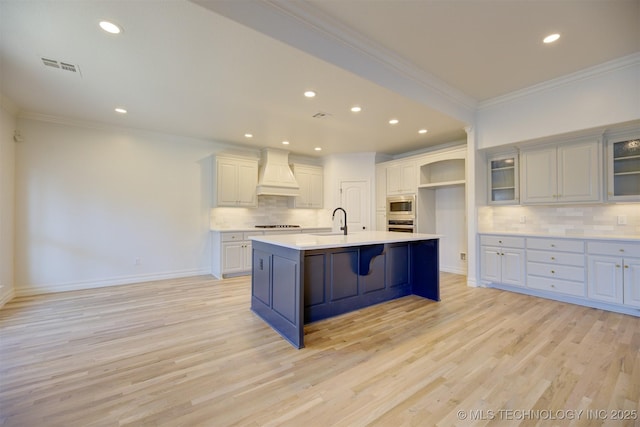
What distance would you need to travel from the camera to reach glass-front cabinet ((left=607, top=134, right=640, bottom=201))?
3.31m

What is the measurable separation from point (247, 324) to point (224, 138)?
12.5ft

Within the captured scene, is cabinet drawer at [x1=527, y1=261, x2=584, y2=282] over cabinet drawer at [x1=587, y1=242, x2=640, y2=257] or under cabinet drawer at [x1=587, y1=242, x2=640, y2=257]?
under

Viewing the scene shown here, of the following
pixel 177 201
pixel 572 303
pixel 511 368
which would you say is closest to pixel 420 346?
pixel 511 368

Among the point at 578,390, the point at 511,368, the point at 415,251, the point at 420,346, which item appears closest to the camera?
the point at 578,390

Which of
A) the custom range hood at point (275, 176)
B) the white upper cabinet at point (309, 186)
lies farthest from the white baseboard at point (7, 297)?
the white upper cabinet at point (309, 186)

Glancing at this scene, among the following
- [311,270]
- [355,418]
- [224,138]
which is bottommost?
[355,418]

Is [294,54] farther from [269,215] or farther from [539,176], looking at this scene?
[269,215]

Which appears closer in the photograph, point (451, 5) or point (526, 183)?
point (451, 5)

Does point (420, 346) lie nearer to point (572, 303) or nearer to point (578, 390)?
point (578, 390)

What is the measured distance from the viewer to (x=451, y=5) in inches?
90.7

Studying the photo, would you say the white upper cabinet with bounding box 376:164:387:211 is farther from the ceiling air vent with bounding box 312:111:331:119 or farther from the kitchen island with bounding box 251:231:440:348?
the ceiling air vent with bounding box 312:111:331:119

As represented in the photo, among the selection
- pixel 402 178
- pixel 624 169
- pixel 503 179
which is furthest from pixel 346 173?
pixel 624 169

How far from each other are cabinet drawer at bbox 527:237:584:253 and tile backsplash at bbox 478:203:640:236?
0.55 meters

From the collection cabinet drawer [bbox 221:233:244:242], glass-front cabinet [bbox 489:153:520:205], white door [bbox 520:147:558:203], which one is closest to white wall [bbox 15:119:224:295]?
cabinet drawer [bbox 221:233:244:242]
